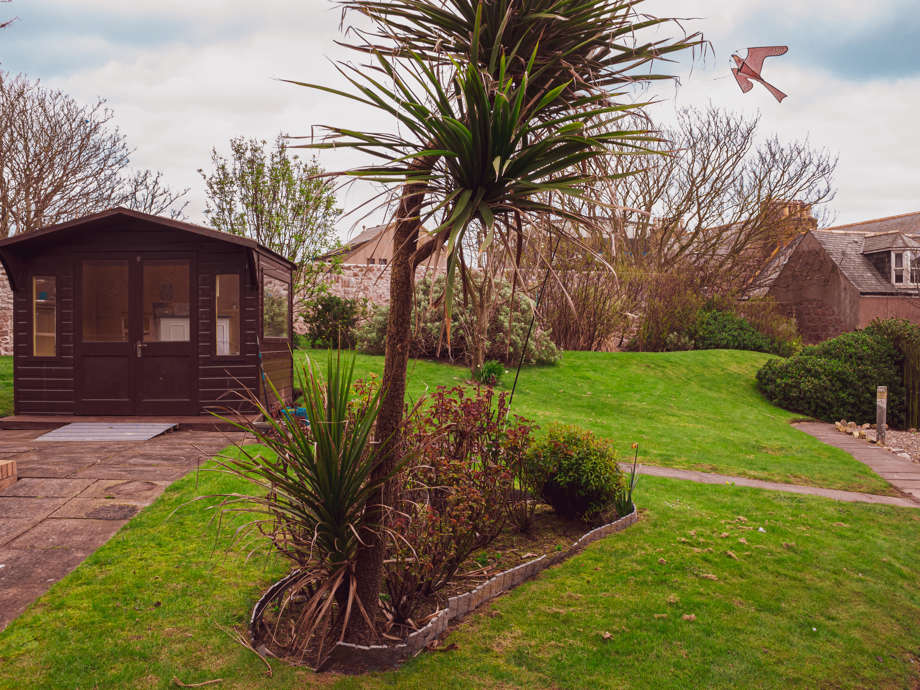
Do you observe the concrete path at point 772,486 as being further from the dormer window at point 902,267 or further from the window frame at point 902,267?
the window frame at point 902,267

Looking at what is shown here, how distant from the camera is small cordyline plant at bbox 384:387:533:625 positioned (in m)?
3.35

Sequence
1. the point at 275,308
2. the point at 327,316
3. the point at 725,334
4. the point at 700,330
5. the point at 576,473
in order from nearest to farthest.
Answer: the point at 576,473 → the point at 275,308 → the point at 327,316 → the point at 725,334 → the point at 700,330

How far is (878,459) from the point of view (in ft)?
31.3

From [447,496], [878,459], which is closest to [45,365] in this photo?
[447,496]

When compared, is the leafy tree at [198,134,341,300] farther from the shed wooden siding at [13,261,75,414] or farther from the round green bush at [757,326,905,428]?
the round green bush at [757,326,905,428]

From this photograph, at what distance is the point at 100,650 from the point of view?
115 inches

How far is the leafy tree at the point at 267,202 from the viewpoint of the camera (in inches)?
687

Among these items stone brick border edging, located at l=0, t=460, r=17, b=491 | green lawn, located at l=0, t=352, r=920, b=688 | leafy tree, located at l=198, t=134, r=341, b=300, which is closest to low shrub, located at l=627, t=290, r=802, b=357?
leafy tree, located at l=198, t=134, r=341, b=300

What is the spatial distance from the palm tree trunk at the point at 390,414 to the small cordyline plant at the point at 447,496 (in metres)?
0.13

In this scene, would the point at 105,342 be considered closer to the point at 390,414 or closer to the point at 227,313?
the point at 227,313

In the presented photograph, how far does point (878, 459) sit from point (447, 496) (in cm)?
903

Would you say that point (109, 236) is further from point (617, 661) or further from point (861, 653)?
point (861, 653)

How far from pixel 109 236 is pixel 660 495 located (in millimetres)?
8334

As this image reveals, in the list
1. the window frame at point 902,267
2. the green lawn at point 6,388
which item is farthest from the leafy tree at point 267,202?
the window frame at point 902,267
